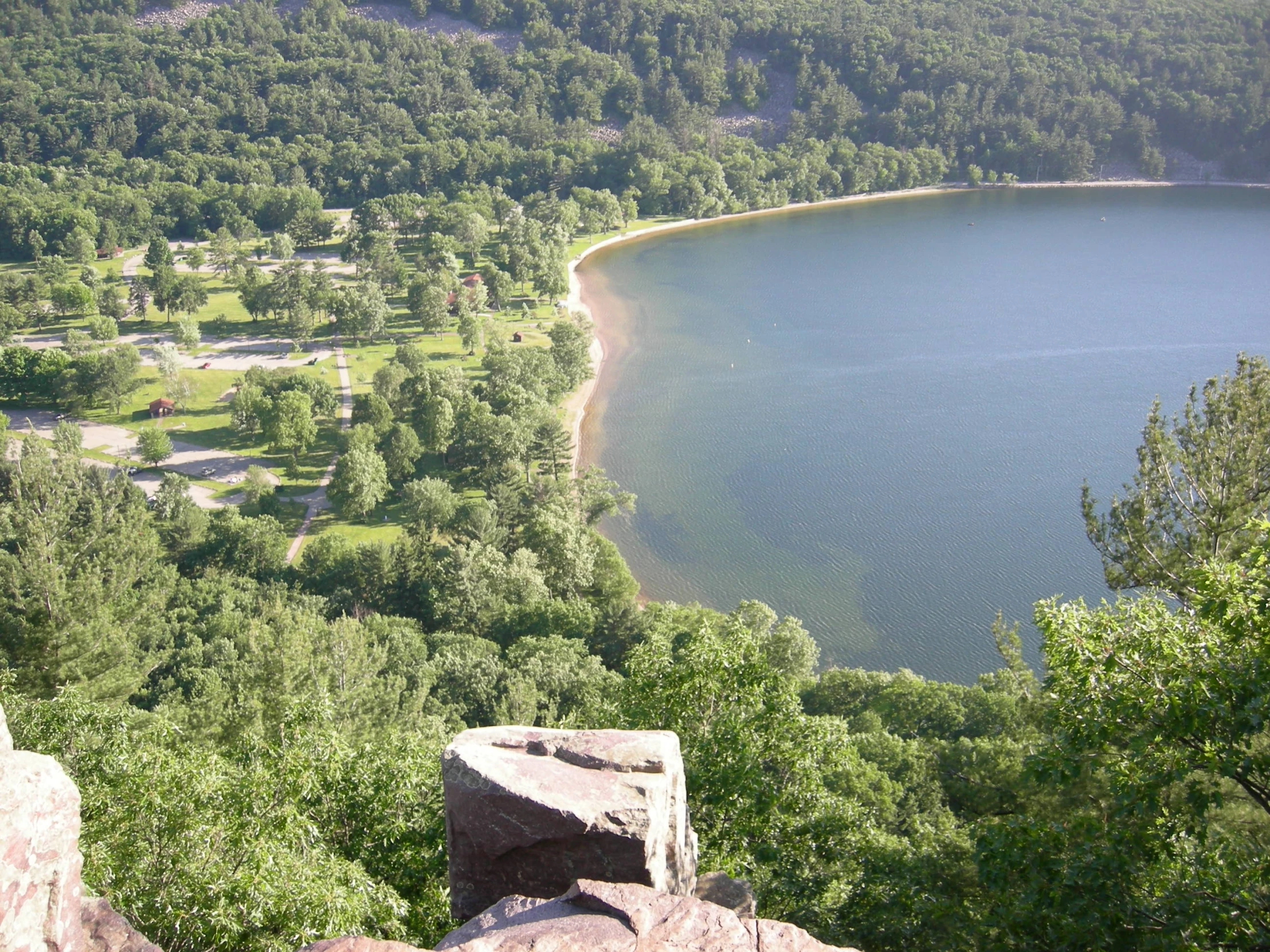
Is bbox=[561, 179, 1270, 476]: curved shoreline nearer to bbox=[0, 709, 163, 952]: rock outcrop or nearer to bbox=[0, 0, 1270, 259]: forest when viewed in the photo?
bbox=[0, 0, 1270, 259]: forest

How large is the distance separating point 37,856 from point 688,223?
130 metres

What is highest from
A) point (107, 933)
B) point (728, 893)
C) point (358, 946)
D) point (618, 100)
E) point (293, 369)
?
point (618, 100)

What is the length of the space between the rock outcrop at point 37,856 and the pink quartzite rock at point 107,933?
25 centimetres

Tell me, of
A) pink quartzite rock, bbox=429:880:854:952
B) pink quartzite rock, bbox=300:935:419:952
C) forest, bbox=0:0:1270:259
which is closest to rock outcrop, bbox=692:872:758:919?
pink quartzite rock, bbox=429:880:854:952

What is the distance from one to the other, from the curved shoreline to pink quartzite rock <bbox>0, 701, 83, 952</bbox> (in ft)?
168

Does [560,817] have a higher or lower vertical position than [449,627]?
higher

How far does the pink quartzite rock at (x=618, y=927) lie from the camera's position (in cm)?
953

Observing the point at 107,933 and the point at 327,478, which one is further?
the point at 327,478

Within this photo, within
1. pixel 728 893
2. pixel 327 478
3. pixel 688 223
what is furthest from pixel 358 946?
pixel 688 223

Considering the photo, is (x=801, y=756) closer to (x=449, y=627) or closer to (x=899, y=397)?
(x=449, y=627)

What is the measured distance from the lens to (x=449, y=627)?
40.2 meters

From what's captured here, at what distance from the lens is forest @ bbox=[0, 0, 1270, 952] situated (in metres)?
11.9

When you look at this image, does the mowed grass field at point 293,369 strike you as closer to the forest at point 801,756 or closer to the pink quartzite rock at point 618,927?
the forest at point 801,756

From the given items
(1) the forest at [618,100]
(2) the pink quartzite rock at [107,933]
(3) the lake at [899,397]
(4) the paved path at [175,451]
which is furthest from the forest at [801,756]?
(1) the forest at [618,100]
